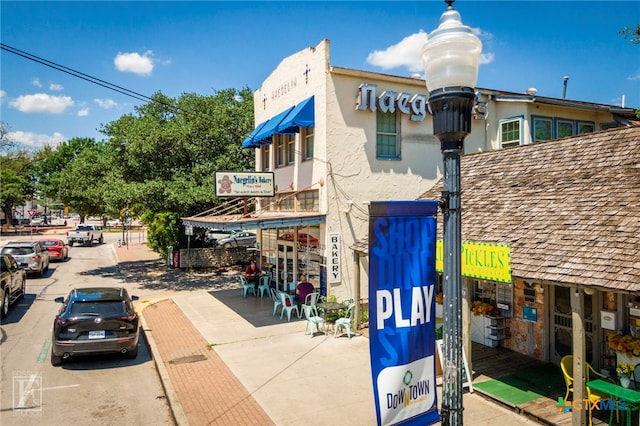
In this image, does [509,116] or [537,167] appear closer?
[537,167]

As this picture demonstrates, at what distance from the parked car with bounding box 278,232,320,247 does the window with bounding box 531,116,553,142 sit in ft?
28.9

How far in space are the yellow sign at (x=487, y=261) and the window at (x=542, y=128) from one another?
10.1 meters

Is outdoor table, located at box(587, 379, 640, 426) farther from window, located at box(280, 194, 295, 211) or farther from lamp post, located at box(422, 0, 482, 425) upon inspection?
window, located at box(280, 194, 295, 211)

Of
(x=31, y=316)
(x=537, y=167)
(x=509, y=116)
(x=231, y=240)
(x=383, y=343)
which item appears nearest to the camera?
(x=383, y=343)

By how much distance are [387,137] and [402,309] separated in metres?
12.1

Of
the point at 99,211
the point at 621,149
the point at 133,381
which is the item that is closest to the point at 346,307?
the point at 133,381

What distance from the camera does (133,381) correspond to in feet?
31.3

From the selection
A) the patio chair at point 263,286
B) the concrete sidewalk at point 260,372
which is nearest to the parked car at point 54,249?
the concrete sidewalk at point 260,372

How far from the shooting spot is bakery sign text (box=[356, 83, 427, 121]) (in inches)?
575

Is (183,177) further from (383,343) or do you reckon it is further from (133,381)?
(383,343)

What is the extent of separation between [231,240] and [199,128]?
1397 cm

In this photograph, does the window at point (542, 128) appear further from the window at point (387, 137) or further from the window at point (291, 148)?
the window at point (291, 148)

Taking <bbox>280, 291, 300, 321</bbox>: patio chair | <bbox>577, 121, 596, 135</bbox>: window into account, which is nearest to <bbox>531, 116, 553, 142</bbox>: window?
<bbox>577, 121, 596, 135</bbox>: window

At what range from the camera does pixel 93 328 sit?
32.3 feet
